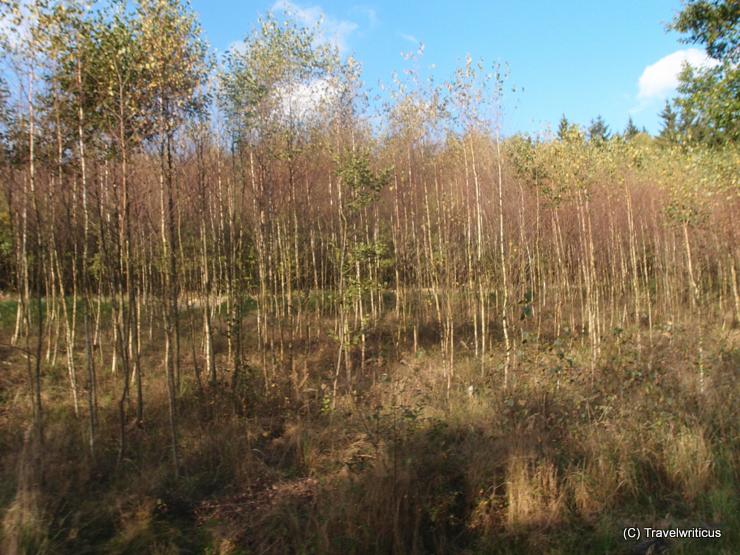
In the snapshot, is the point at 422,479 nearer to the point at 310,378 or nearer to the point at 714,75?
the point at 310,378

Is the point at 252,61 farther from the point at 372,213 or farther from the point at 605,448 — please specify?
the point at 605,448

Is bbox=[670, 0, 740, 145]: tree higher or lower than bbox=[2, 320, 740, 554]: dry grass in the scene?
higher

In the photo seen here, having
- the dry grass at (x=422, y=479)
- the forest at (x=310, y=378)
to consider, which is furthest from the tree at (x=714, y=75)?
the dry grass at (x=422, y=479)

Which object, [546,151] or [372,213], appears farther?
[372,213]

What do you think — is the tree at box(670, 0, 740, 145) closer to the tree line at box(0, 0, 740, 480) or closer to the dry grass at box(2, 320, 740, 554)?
the tree line at box(0, 0, 740, 480)

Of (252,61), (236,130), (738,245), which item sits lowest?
(738,245)

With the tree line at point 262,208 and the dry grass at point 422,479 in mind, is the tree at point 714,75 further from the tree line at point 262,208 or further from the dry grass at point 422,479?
the dry grass at point 422,479

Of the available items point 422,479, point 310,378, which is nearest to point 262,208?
point 310,378

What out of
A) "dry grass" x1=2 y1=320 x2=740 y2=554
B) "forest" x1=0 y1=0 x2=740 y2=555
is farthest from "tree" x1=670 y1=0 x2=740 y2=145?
"dry grass" x1=2 y1=320 x2=740 y2=554

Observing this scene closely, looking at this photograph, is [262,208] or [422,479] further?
[262,208]

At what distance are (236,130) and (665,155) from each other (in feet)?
37.7

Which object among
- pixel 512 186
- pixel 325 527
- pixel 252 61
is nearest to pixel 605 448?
pixel 325 527

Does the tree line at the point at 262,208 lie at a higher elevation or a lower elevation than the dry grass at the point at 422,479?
higher

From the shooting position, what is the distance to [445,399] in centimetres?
741
